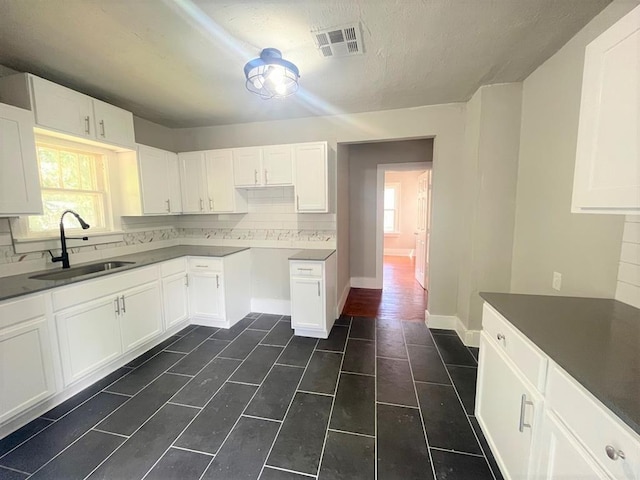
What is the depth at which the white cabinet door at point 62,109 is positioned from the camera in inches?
79.0

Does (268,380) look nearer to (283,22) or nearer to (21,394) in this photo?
(21,394)

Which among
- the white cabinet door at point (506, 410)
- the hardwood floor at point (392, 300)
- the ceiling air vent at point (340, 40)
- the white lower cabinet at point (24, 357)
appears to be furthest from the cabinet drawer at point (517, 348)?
the white lower cabinet at point (24, 357)

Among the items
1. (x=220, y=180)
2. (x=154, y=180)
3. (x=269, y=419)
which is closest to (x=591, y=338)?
(x=269, y=419)

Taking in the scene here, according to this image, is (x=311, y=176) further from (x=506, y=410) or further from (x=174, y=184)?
(x=506, y=410)

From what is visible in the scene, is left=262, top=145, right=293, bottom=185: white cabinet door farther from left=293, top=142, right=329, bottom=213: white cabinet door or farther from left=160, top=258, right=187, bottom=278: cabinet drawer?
left=160, top=258, right=187, bottom=278: cabinet drawer

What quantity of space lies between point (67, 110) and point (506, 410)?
146 inches

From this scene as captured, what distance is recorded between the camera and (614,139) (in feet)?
3.35

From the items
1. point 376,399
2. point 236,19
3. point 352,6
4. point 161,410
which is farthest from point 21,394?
point 352,6

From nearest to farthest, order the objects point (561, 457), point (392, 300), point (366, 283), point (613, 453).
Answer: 1. point (613, 453)
2. point (561, 457)
3. point (392, 300)
4. point (366, 283)

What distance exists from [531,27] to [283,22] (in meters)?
1.56

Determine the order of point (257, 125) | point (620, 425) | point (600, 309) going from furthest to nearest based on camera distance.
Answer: point (257, 125) → point (600, 309) → point (620, 425)

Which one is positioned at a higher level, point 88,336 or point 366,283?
point 88,336

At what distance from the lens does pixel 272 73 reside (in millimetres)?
1870

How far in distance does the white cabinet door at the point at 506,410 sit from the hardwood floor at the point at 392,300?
1880 mm
